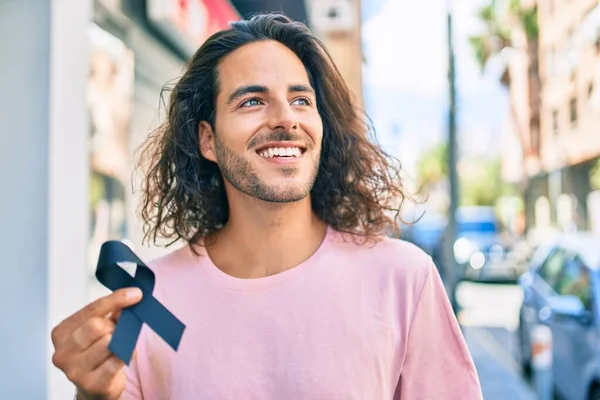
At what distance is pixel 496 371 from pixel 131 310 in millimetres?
7518

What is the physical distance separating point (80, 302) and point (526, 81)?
118 ft

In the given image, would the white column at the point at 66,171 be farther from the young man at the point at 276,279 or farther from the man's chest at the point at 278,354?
the man's chest at the point at 278,354

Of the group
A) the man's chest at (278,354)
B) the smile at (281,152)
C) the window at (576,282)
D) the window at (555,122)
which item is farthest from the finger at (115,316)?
the window at (555,122)

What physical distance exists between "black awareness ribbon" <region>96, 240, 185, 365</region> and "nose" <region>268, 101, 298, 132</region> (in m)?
0.56

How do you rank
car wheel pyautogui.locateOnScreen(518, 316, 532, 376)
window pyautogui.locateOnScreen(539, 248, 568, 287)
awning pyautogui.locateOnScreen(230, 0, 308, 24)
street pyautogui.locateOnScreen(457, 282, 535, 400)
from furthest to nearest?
awning pyautogui.locateOnScreen(230, 0, 308, 24), car wheel pyautogui.locateOnScreen(518, 316, 532, 376), street pyautogui.locateOnScreen(457, 282, 535, 400), window pyautogui.locateOnScreen(539, 248, 568, 287)

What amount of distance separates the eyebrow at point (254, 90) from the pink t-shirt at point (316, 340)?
46 cm

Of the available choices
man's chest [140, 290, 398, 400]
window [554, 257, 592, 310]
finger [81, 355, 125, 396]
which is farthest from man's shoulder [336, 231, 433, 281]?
window [554, 257, 592, 310]

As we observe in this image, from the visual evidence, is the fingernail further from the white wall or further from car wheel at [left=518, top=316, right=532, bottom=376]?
car wheel at [left=518, top=316, right=532, bottom=376]

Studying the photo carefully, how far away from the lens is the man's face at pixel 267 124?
1821 mm

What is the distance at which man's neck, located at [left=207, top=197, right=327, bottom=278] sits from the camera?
1853 millimetres

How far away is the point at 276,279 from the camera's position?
5.84 feet

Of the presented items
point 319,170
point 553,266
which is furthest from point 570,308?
point 319,170

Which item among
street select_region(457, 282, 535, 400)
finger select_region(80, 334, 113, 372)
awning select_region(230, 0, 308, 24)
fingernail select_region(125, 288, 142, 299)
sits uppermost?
awning select_region(230, 0, 308, 24)

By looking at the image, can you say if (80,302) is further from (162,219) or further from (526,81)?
(526,81)
